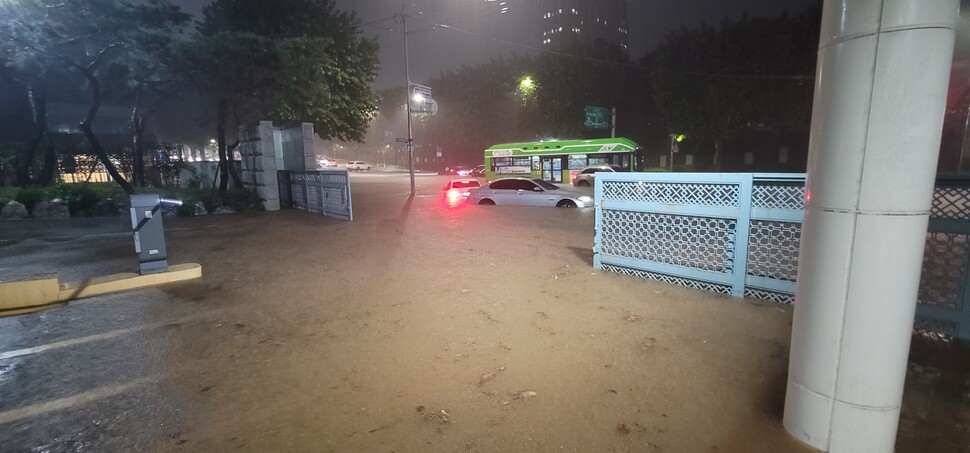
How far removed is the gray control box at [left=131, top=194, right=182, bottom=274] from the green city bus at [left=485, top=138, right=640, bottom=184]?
23.5m

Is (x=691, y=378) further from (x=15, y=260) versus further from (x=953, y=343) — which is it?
(x=15, y=260)

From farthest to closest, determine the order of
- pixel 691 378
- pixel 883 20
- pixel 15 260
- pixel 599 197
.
A: pixel 15 260, pixel 599 197, pixel 691 378, pixel 883 20

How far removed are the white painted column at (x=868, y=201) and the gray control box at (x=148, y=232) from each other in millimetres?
7354

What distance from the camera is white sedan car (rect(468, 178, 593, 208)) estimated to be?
1560 centimetres

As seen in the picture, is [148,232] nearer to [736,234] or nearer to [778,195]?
[736,234]

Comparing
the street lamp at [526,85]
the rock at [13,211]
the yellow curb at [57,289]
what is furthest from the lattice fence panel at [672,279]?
the street lamp at [526,85]

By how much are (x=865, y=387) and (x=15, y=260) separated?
1224 cm

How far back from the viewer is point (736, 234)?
16.9 ft

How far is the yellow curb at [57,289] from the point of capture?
5.34m

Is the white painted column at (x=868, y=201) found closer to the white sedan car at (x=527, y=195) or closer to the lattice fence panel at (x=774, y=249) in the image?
the lattice fence panel at (x=774, y=249)

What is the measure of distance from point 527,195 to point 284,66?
9.39 meters

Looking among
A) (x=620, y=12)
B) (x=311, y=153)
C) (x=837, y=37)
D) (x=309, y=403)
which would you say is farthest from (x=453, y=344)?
(x=620, y=12)

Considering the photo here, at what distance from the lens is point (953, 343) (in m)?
4.04

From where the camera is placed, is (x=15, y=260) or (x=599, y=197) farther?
(x=15, y=260)
